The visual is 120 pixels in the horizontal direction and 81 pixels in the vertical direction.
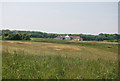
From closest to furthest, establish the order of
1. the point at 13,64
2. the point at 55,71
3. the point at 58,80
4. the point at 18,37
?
the point at 58,80
the point at 55,71
the point at 13,64
the point at 18,37

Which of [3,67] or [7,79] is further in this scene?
[3,67]

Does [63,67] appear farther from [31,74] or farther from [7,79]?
[7,79]

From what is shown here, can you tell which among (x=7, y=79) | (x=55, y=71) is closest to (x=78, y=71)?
(x=55, y=71)

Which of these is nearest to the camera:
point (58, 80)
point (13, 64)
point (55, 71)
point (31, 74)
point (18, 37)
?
point (58, 80)

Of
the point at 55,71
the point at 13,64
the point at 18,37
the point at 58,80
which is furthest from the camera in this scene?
the point at 18,37

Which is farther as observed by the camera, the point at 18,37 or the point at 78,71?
the point at 18,37

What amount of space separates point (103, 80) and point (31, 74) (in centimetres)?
241

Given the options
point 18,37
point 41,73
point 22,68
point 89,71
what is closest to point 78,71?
point 89,71

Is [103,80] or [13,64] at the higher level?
[13,64]

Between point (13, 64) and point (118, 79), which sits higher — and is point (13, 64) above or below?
above

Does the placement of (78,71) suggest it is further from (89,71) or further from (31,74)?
(31,74)

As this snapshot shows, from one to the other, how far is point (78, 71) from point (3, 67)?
2.81 metres

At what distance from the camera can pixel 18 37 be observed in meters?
35.2

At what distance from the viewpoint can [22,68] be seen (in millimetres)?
4820
